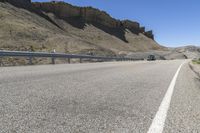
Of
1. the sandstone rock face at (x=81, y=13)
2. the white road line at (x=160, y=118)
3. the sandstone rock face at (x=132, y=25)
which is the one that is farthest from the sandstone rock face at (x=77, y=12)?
A: the white road line at (x=160, y=118)

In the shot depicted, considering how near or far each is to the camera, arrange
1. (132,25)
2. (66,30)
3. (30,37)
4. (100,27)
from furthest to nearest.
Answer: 1. (132,25)
2. (100,27)
3. (66,30)
4. (30,37)

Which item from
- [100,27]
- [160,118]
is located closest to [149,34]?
[100,27]

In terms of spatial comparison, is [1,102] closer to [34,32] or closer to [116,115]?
[116,115]

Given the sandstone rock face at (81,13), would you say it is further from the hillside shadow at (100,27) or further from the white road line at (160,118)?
the white road line at (160,118)

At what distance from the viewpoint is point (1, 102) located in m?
6.06

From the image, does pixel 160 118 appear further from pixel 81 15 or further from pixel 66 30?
pixel 81 15

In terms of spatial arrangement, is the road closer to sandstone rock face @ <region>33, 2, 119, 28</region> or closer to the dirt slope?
the dirt slope

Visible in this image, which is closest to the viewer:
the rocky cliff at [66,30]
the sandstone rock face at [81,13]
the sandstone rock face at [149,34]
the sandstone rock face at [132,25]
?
the rocky cliff at [66,30]

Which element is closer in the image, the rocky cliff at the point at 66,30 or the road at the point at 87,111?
the road at the point at 87,111

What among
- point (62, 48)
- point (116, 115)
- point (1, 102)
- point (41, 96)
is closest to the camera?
point (116, 115)

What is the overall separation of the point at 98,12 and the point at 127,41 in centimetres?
1610

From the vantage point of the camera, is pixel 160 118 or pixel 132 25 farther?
pixel 132 25

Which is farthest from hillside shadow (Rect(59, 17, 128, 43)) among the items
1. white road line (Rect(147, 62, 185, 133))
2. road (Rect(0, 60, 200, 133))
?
white road line (Rect(147, 62, 185, 133))

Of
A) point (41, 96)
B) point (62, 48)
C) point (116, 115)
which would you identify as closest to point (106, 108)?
point (116, 115)
